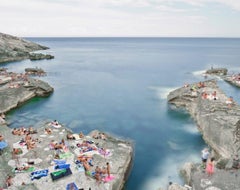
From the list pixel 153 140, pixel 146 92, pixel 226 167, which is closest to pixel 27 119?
pixel 153 140

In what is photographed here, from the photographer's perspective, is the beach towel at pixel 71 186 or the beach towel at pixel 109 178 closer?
the beach towel at pixel 71 186

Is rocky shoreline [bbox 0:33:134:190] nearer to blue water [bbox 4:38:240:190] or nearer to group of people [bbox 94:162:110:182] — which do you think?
group of people [bbox 94:162:110:182]

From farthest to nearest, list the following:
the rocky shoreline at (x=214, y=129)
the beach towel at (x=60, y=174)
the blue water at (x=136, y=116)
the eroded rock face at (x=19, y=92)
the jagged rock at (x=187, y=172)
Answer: the eroded rock face at (x=19, y=92)
the blue water at (x=136, y=116)
the jagged rock at (x=187, y=172)
the beach towel at (x=60, y=174)
the rocky shoreline at (x=214, y=129)

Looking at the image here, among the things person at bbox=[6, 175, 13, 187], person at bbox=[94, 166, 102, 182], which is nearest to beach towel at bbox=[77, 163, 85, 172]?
person at bbox=[94, 166, 102, 182]

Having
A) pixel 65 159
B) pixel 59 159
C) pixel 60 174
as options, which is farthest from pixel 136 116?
pixel 60 174

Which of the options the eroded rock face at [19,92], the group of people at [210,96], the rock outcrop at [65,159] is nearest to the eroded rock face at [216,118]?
the group of people at [210,96]

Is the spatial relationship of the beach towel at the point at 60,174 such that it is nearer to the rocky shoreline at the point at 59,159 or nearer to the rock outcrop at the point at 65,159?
the rocky shoreline at the point at 59,159

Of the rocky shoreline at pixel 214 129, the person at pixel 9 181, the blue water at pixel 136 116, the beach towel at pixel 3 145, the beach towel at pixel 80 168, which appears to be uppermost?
the rocky shoreline at pixel 214 129

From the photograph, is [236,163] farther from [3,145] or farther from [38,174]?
[3,145]
